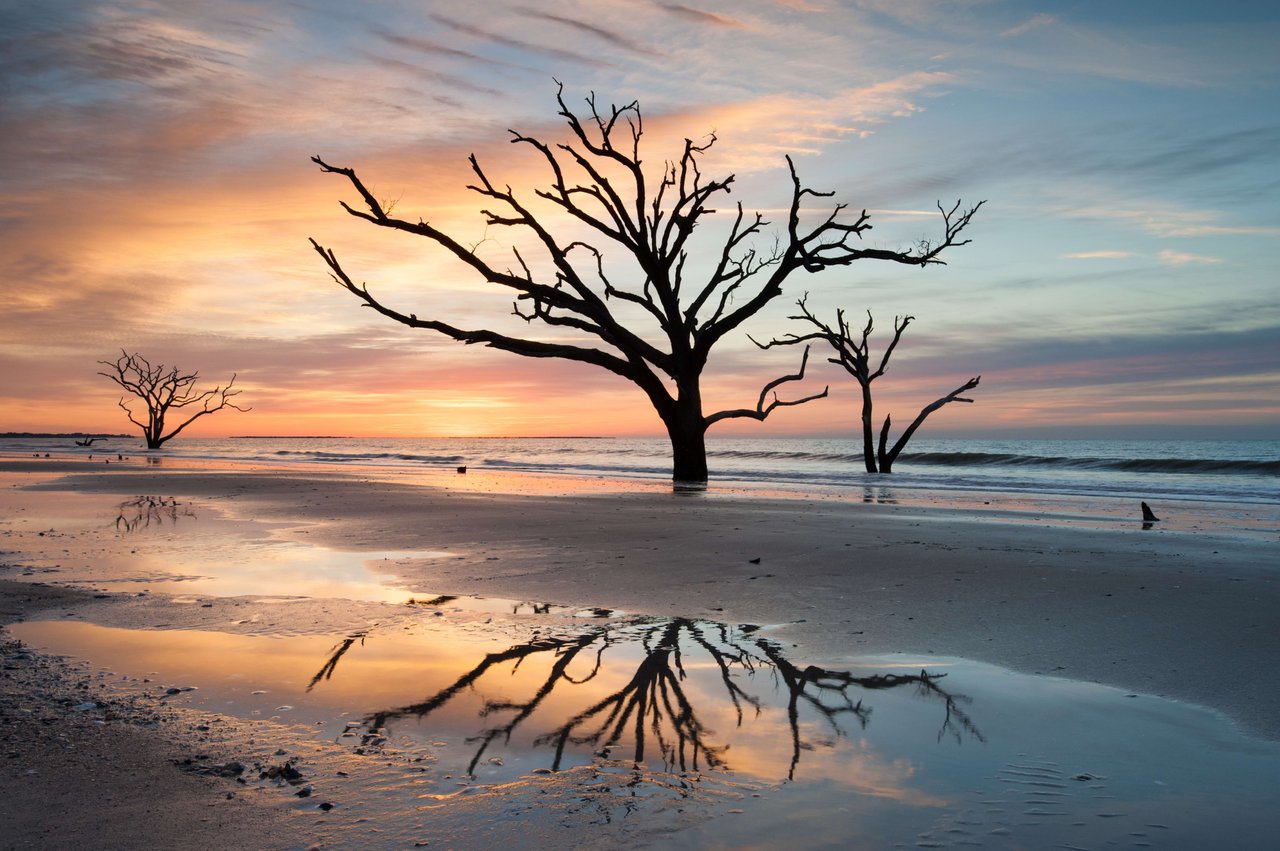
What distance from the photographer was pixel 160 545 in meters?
8.07

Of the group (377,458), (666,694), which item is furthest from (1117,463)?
(666,694)

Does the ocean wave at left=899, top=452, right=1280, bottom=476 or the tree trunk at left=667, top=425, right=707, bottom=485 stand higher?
the tree trunk at left=667, top=425, right=707, bottom=485

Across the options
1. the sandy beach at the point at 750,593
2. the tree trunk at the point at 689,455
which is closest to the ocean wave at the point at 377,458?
the tree trunk at the point at 689,455

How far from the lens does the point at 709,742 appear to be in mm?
2920

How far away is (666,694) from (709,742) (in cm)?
57

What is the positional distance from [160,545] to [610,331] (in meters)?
10.6

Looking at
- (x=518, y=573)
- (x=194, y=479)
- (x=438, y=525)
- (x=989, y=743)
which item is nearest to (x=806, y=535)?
(x=518, y=573)

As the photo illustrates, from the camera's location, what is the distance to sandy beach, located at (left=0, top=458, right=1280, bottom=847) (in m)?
2.69

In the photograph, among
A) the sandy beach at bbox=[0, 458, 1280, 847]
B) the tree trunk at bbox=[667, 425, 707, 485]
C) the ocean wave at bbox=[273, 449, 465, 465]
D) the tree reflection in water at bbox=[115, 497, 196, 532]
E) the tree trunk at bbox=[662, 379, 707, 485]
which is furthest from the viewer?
the ocean wave at bbox=[273, 449, 465, 465]

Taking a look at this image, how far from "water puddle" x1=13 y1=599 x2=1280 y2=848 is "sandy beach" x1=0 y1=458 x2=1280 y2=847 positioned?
306 millimetres

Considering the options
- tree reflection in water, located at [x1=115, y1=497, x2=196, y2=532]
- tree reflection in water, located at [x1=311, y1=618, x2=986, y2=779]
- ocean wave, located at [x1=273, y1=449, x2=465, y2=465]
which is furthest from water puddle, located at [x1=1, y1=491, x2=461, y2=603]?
ocean wave, located at [x1=273, y1=449, x2=465, y2=465]

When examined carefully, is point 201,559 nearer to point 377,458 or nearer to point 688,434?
point 688,434

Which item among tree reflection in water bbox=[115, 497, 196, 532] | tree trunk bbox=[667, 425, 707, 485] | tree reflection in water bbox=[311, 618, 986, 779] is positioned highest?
tree trunk bbox=[667, 425, 707, 485]

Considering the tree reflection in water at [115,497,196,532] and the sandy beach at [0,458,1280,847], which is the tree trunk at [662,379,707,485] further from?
the tree reflection in water at [115,497,196,532]
